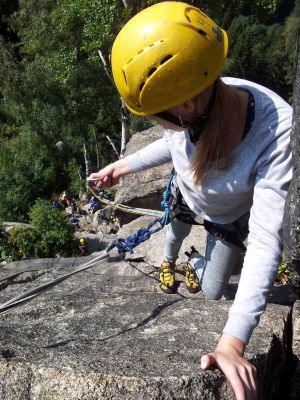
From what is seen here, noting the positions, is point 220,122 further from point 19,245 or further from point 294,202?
point 19,245

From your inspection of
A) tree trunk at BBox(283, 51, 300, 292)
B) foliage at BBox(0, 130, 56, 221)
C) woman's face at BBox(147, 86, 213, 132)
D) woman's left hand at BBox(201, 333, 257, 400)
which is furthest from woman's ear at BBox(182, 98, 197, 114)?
foliage at BBox(0, 130, 56, 221)

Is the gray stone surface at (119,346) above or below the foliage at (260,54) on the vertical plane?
above

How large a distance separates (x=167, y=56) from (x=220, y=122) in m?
0.37

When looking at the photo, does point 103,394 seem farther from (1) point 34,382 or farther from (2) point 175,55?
Result: (2) point 175,55

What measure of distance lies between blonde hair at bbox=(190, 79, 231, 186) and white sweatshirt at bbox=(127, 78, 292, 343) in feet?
0.13

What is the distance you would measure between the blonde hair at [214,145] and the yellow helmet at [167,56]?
0.10 metres

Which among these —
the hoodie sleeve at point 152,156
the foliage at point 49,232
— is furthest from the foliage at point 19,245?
the hoodie sleeve at point 152,156

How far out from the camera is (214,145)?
217 centimetres

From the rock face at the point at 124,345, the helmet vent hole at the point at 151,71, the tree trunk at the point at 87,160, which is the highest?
the helmet vent hole at the point at 151,71

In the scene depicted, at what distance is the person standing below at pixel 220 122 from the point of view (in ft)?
6.25

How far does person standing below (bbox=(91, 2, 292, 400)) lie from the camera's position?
75.0 inches

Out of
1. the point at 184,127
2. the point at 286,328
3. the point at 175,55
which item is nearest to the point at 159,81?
the point at 175,55

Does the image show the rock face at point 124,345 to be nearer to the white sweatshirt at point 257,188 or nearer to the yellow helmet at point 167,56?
the white sweatshirt at point 257,188

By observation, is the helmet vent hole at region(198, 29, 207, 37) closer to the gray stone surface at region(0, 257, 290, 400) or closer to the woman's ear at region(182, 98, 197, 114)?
the woman's ear at region(182, 98, 197, 114)
